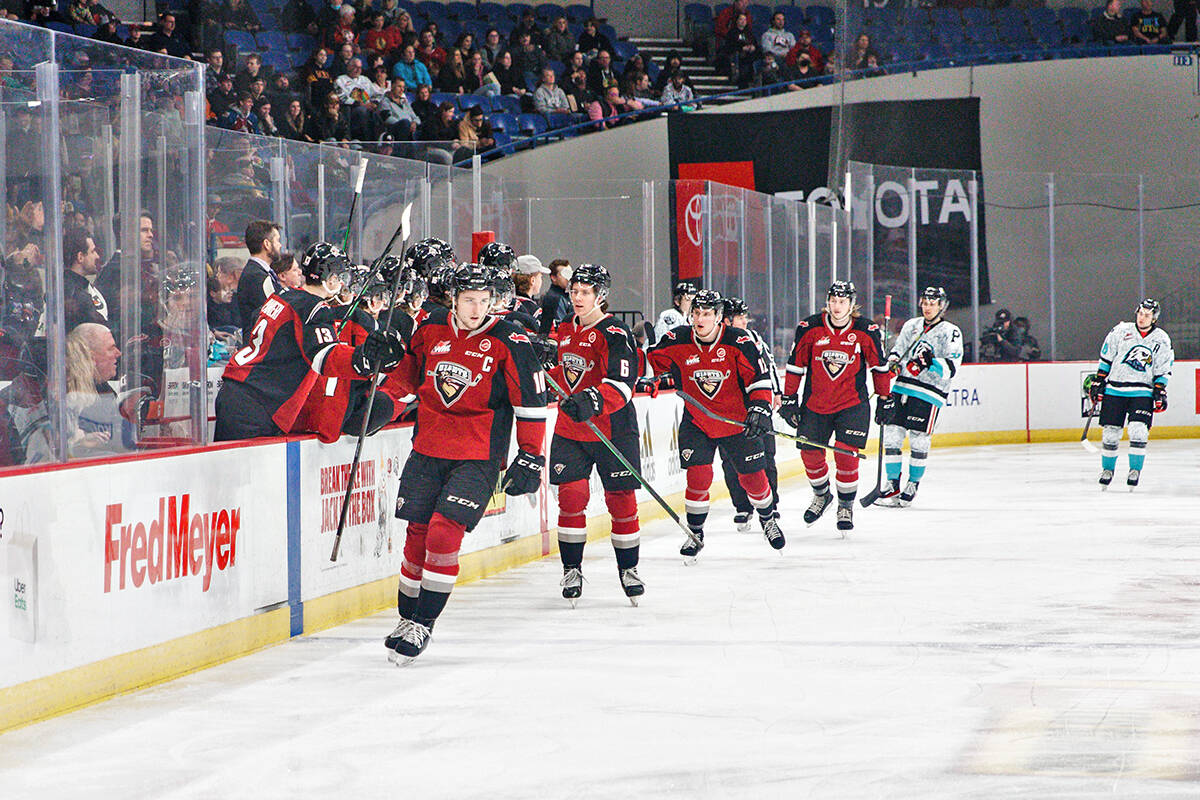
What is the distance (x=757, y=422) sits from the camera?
718cm

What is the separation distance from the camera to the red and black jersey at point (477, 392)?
5.00m

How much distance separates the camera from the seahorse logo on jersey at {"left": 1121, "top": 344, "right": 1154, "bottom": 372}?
10.7 metres

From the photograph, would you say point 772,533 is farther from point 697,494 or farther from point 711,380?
point 711,380

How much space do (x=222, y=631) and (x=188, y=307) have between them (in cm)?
117

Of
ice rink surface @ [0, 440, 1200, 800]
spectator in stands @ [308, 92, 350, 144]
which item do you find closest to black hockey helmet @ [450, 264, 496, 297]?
ice rink surface @ [0, 440, 1200, 800]

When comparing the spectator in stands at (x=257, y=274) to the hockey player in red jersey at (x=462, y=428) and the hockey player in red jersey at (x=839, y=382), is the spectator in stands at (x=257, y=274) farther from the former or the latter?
the hockey player in red jersey at (x=839, y=382)

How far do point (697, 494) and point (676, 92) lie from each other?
9643 mm

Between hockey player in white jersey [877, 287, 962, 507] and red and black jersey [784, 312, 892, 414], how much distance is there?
1.31 meters

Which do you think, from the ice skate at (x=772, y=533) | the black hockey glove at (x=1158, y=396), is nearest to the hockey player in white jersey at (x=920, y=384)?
the black hockey glove at (x=1158, y=396)

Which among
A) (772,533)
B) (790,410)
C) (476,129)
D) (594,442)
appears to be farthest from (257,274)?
(476,129)

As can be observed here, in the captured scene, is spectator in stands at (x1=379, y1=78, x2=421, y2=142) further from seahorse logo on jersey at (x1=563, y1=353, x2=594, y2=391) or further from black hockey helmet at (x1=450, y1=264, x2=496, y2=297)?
black hockey helmet at (x1=450, y1=264, x2=496, y2=297)

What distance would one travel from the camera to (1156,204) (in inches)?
645

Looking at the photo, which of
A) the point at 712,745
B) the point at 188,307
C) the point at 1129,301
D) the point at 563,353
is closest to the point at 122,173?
the point at 188,307

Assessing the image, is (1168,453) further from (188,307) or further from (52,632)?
(52,632)
